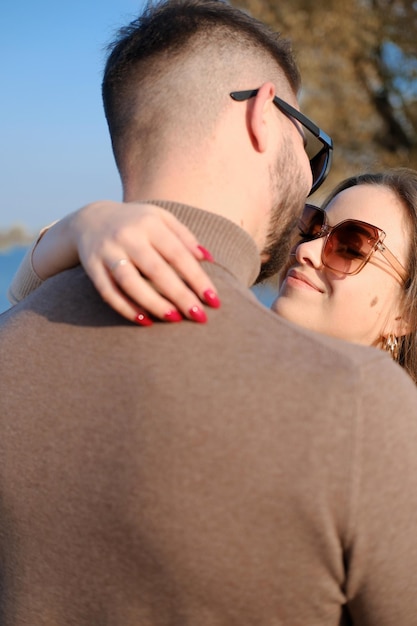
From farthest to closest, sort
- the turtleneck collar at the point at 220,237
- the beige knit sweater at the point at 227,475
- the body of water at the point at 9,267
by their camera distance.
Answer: the body of water at the point at 9,267, the turtleneck collar at the point at 220,237, the beige knit sweater at the point at 227,475

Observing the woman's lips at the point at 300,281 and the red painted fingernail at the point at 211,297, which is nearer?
the red painted fingernail at the point at 211,297

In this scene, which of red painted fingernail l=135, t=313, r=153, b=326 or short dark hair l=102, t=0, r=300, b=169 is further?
short dark hair l=102, t=0, r=300, b=169

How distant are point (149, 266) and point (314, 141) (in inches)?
32.6

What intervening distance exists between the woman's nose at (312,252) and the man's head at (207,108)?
0.88 metres

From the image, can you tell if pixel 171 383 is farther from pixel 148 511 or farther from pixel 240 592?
pixel 240 592

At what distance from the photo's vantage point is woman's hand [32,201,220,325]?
1.33m

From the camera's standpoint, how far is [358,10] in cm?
1267

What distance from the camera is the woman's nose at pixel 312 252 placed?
274cm

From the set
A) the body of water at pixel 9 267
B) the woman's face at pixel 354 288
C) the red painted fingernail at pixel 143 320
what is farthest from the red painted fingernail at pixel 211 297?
the body of water at pixel 9 267

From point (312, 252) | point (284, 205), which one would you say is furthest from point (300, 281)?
point (284, 205)

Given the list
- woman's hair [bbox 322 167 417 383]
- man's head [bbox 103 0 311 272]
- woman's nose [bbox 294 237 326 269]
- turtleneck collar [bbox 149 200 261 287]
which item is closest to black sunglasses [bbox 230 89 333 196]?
man's head [bbox 103 0 311 272]

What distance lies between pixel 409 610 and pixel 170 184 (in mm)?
918

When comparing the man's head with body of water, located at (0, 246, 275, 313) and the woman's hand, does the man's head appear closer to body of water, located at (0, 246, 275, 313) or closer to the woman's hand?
the woman's hand

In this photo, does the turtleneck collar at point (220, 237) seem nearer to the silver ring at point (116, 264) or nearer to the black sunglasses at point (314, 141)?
the silver ring at point (116, 264)
